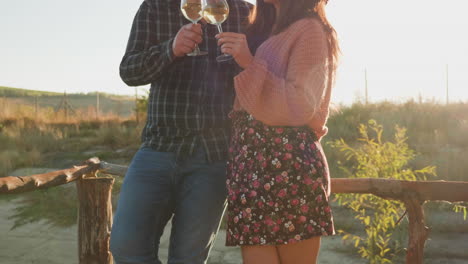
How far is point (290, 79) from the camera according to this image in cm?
180

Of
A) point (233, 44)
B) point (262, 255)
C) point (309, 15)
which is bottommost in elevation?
point (262, 255)

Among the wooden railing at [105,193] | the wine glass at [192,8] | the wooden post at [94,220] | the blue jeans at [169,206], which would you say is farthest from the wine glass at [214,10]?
the wooden post at [94,220]

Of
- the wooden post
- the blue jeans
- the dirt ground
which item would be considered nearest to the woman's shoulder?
the blue jeans

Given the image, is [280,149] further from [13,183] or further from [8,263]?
[8,263]

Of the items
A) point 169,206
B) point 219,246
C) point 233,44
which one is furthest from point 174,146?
point 219,246

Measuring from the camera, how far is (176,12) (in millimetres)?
2215

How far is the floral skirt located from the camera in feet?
6.03

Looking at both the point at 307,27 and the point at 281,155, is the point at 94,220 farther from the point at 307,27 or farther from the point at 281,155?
the point at 307,27

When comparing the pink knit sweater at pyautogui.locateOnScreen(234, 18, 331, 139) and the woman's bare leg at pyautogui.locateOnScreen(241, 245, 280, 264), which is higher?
the pink knit sweater at pyautogui.locateOnScreen(234, 18, 331, 139)

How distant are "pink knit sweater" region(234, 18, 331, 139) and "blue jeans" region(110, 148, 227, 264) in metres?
0.37

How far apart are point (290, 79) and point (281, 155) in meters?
0.28

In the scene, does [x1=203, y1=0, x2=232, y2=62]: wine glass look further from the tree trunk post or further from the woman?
the tree trunk post

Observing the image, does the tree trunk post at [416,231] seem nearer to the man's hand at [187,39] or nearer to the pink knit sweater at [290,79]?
the pink knit sweater at [290,79]

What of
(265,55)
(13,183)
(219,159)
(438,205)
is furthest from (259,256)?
(438,205)
